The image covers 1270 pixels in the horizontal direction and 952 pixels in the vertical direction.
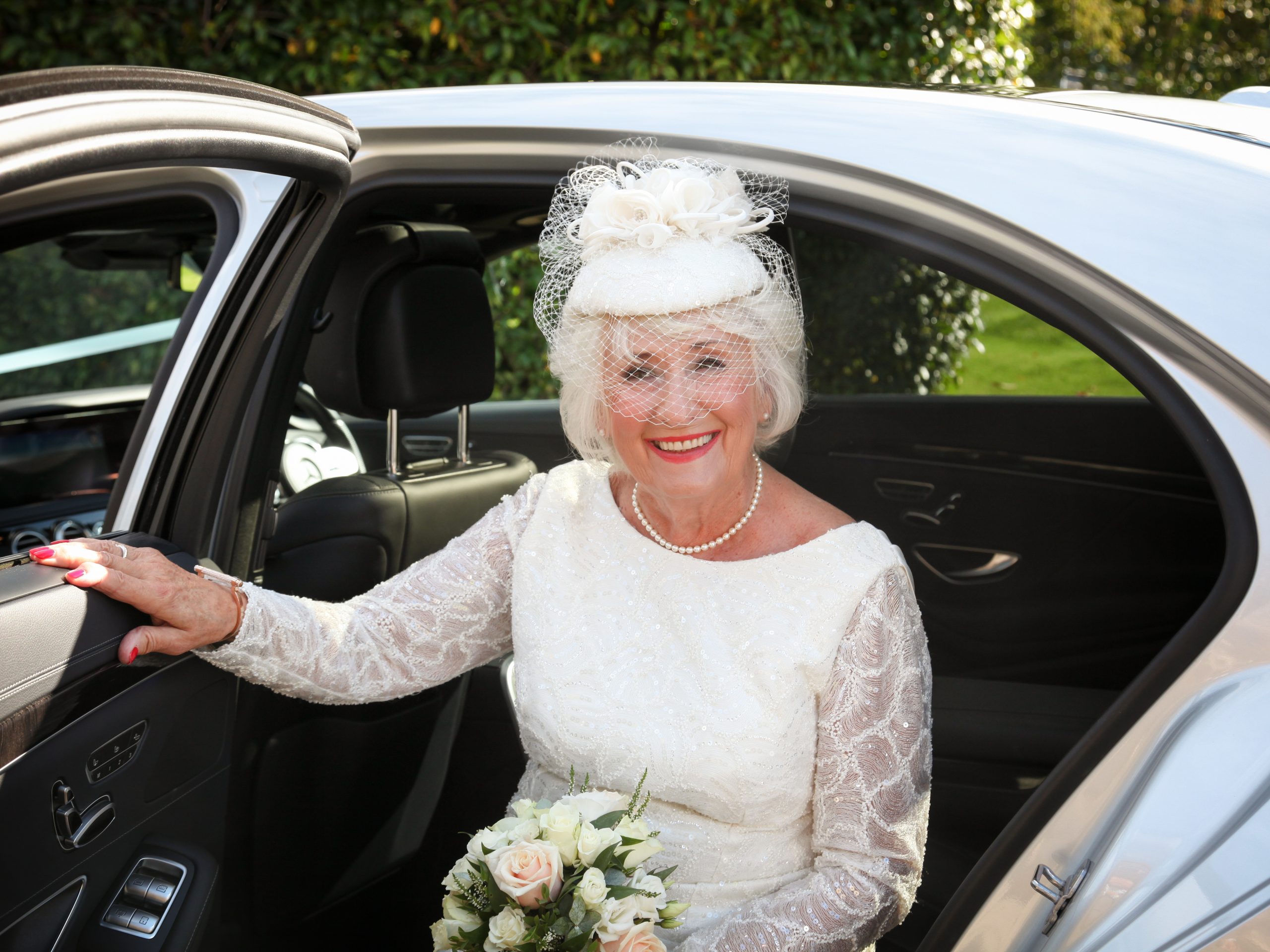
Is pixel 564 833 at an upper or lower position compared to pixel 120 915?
upper

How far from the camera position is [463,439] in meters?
2.57

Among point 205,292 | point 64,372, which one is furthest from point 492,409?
point 64,372

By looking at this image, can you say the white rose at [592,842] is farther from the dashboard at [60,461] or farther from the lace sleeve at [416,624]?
the dashboard at [60,461]

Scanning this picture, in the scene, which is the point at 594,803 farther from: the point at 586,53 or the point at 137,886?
the point at 586,53

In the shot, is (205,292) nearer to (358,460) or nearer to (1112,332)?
(1112,332)

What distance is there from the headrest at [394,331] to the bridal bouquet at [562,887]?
98 cm

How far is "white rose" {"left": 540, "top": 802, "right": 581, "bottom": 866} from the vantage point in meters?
1.35

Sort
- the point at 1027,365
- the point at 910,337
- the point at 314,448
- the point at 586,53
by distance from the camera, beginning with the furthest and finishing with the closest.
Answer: the point at 586,53 → the point at 910,337 → the point at 1027,365 → the point at 314,448

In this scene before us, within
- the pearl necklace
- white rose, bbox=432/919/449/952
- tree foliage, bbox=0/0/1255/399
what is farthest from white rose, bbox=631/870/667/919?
tree foliage, bbox=0/0/1255/399

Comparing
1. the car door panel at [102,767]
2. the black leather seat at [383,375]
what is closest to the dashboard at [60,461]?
the black leather seat at [383,375]

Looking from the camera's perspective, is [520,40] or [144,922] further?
[520,40]

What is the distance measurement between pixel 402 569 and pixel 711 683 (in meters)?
0.89

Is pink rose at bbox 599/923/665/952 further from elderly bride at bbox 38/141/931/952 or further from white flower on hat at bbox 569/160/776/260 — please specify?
white flower on hat at bbox 569/160/776/260

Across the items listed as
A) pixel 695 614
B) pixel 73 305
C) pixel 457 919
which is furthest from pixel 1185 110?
pixel 73 305
